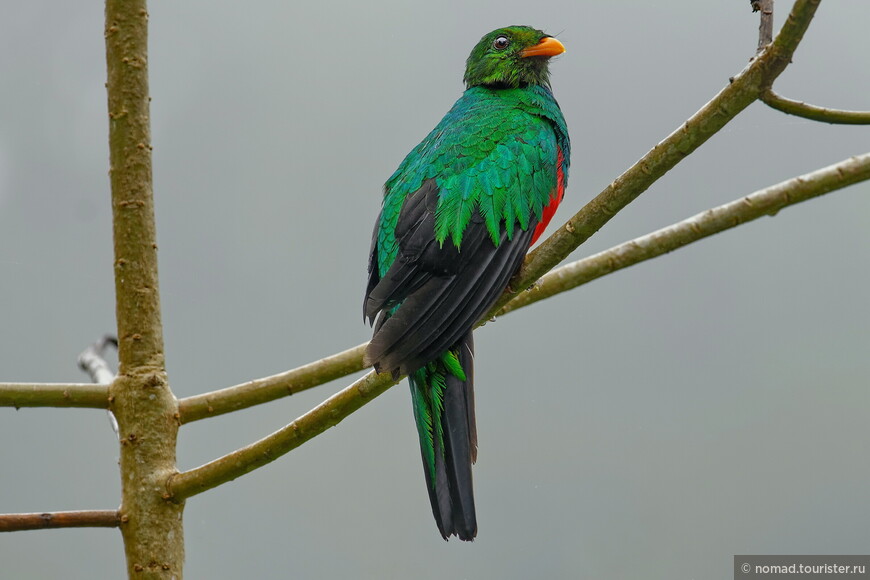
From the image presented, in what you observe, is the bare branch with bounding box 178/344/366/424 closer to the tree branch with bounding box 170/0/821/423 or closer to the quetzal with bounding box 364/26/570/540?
the quetzal with bounding box 364/26/570/540

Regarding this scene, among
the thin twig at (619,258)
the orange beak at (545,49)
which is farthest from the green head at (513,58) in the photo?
the thin twig at (619,258)

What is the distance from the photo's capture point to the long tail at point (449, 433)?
2604 mm

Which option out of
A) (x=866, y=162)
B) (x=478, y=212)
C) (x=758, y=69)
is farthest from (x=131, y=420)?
(x=866, y=162)

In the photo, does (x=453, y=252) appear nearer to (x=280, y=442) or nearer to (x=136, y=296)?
(x=280, y=442)

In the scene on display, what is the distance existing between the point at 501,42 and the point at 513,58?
124 mm

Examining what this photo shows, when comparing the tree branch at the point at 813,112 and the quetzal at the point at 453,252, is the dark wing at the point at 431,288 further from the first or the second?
the tree branch at the point at 813,112

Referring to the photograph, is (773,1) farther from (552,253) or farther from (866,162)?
(552,253)

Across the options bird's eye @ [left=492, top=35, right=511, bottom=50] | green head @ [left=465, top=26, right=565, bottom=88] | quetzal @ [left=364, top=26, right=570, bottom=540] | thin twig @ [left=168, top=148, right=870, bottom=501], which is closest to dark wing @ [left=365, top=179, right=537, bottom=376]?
quetzal @ [left=364, top=26, right=570, bottom=540]

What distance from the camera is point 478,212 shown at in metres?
2.91

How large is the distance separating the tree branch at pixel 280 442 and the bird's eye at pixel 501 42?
2.08 m

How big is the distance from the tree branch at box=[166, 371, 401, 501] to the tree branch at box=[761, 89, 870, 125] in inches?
47.7

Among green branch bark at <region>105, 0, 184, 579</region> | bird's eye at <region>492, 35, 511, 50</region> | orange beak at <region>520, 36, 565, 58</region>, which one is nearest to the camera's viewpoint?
green branch bark at <region>105, 0, 184, 579</region>

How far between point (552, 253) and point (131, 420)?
4.26 feet

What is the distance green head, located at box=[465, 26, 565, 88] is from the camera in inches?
154
